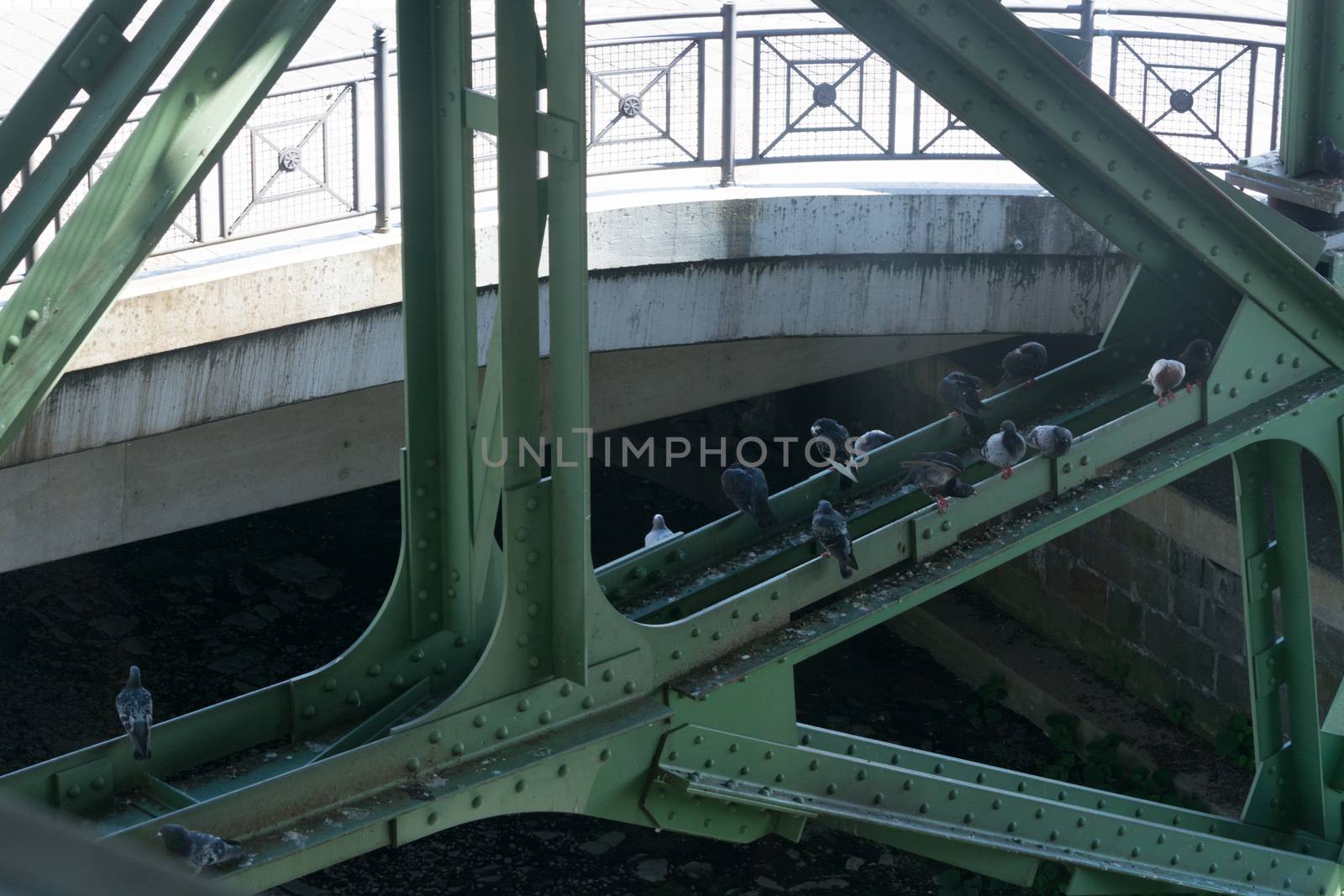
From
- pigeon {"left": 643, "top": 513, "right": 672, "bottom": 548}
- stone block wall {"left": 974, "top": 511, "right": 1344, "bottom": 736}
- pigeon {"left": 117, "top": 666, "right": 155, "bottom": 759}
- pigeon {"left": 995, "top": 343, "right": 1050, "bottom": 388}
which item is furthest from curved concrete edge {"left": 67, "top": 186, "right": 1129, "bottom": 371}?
pigeon {"left": 117, "top": 666, "right": 155, "bottom": 759}

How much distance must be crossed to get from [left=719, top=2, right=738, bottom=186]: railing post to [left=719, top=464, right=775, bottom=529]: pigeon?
3849 mm

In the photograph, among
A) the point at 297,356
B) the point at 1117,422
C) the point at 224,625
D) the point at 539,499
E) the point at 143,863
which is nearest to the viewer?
the point at 143,863

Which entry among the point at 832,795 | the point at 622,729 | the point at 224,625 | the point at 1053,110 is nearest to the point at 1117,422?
the point at 1053,110

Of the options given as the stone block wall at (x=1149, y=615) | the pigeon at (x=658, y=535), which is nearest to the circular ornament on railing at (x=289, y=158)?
the pigeon at (x=658, y=535)

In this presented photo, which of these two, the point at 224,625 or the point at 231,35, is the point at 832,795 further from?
the point at 224,625

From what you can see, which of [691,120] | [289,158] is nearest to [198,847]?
[289,158]

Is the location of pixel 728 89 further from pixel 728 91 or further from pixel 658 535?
pixel 658 535

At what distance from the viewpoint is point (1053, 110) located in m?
5.86

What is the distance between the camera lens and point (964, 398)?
21.8ft

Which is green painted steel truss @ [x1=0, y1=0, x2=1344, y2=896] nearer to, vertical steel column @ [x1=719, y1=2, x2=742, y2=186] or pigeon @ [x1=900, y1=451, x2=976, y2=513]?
pigeon @ [x1=900, y1=451, x2=976, y2=513]

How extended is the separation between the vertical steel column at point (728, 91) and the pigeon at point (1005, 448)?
12.5ft

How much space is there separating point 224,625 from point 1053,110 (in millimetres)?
8294

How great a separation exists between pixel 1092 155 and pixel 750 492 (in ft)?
6.01

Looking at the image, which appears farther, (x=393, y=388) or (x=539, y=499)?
(x=393, y=388)
